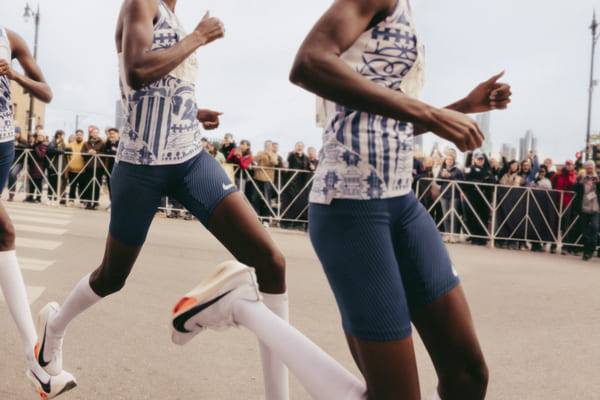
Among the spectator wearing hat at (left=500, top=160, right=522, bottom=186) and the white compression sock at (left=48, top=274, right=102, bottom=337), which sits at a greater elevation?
the spectator wearing hat at (left=500, top=160, right=522, bottom=186)

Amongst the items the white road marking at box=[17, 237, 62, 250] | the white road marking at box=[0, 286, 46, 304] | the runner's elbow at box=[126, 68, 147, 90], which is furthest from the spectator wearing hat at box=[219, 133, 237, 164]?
the runner's elbow at box=[126, 68, 147, 90]

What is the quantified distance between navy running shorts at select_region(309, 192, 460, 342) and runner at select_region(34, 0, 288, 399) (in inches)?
37.3

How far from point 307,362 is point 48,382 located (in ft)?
6.20

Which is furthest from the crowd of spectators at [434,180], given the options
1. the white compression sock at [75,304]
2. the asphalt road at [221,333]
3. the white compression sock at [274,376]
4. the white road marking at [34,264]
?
the white compression sock at [274,376]

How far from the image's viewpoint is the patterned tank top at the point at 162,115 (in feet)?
10.6

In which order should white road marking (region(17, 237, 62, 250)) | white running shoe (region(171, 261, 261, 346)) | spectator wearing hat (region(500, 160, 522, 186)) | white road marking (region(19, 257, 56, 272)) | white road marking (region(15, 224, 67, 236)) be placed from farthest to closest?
spectator wearing hat (region(500, 160, 522, 186)) → white road marking (region(15, 224, 67, 236)) → white road marking (region(17, 237, 62, 250)) → white road marking (region(19, 257, 56, 272)) → white running shoe (region(171, 261, 261, 346))

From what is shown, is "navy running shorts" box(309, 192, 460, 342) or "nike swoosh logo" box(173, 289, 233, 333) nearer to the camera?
"navy running shorts" box(309, 192, 460, 342)

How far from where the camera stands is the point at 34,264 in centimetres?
777

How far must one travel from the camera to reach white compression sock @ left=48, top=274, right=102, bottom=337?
348 cm

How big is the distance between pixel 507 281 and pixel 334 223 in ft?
25.2

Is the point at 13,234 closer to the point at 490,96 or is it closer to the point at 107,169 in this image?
the point at 490,96

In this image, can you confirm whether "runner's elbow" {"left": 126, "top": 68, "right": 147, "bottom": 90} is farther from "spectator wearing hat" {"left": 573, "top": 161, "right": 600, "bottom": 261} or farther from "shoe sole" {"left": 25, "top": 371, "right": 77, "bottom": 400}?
"spectator wearing hat" {"left": 573, "top": 161, "right": 600, "bottom": 261}

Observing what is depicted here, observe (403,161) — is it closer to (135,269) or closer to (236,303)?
(236,303)

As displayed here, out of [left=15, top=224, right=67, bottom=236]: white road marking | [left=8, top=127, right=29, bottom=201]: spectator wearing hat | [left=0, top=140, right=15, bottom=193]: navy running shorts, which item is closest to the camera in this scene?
[left=0, top=140, right=15, bottom=193]: navy running shorts
